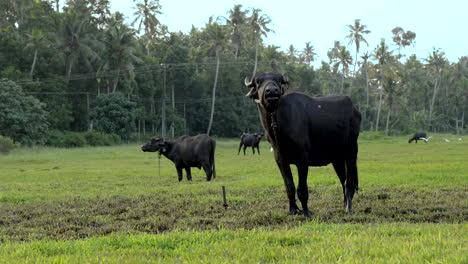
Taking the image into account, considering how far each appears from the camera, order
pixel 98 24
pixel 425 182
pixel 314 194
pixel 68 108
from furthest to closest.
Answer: pixel 98 24 → pixel 68 108 → pixel 425 182 → pixel 314 194

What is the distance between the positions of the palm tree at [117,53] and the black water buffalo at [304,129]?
2002 inches

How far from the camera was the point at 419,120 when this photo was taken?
8606 cm

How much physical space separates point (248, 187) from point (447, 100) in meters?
92.3

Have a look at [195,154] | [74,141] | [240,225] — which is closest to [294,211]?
[240,225]

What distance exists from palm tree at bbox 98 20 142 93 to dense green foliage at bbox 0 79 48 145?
42.1 feet

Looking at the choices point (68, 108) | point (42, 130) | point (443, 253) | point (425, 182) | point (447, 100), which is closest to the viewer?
point (443, 253)

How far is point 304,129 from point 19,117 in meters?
40.1

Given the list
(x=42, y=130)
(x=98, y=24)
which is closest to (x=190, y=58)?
(x=98, y=24)

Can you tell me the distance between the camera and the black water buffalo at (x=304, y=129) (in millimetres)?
8039

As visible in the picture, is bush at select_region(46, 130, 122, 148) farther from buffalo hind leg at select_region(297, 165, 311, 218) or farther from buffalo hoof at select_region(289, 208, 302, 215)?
buffalo hind leg at select_region(297, 165, 311, 218)

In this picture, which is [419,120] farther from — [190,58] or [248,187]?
[248,187]

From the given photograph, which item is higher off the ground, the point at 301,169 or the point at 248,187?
the point at 301,169

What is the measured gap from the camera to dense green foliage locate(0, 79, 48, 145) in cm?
4292

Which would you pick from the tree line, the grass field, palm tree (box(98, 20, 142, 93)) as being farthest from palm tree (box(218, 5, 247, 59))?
the grass field
